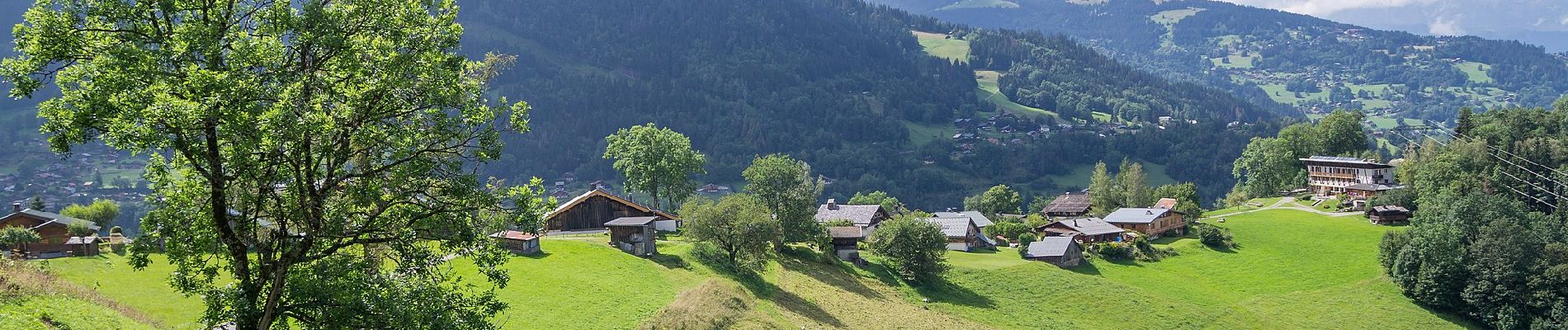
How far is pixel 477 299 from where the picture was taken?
1980cm

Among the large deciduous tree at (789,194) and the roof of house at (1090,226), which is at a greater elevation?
the large deciduous tree at (789,194)

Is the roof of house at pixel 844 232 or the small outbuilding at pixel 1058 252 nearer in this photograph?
the roof of house at pixel 844 232

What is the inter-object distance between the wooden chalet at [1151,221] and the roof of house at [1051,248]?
14.4m

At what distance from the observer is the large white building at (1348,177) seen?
121 metres

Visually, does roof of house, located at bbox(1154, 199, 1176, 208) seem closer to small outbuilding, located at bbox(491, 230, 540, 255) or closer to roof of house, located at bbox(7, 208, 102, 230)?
small outbuilding, located at bbox(491, 230, 540, 255)

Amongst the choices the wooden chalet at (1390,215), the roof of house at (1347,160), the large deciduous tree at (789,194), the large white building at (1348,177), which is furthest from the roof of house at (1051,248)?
the roof of house at (1347,160)

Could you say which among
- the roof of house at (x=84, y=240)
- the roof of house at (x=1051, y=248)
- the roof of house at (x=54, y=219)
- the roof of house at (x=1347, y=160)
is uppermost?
the roof of house at (x=54, y=219)

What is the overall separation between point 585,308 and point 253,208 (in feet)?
97.3

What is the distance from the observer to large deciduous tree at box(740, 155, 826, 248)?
243 feet

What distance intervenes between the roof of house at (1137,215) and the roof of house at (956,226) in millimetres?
14904

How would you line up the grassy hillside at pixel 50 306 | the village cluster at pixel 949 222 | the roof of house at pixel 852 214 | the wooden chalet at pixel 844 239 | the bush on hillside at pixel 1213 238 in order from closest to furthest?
the grassy hillside at pixel 50 306 → the village cluster at pixel 949 222 → the wooden chalet at pixel 844 239 → the bush on hillside at pixel 1213 238 → the roof of house at pixel 852 214

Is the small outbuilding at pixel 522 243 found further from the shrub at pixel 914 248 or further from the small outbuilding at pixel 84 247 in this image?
the shrub at pixel 914 248

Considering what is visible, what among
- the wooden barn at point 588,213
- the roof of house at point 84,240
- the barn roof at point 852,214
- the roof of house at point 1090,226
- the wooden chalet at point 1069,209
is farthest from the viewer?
the wooden chalet at point 1069,209

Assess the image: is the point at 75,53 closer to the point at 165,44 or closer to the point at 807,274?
the point at 165,44
